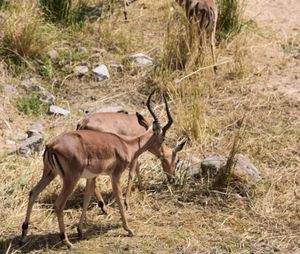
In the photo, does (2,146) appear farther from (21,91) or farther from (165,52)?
(165,52)

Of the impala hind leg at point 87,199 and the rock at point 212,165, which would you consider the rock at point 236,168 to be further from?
the impala hind leg at point 87,199

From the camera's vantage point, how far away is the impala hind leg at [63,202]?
18.4 feet

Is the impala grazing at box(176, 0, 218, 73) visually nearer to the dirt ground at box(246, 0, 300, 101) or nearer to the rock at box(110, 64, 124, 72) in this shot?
the dirt ground at box(246, 0, 300, 101)

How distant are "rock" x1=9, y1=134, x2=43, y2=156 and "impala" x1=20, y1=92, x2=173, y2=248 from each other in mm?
1401

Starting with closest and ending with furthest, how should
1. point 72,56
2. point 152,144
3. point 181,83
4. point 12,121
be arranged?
1. point 152,144
2. point 12,121
3. point 181,83
4. point 72,56

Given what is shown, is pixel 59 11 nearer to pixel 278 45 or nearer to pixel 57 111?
pixel 57 111

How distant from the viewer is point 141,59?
938 centimetres

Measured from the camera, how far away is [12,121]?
320 inches

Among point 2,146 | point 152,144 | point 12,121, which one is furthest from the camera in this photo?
point 12,121

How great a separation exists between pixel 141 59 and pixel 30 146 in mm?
2563

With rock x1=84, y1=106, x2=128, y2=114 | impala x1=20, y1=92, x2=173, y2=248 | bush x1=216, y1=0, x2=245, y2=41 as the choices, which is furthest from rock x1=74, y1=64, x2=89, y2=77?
impala x1=20, y1=92, x2=173, y2=248

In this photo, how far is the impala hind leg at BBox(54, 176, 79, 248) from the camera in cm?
562

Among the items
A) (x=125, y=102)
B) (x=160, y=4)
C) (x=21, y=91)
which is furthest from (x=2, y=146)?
(x=160, y=4)

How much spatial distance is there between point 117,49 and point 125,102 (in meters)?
1.17
